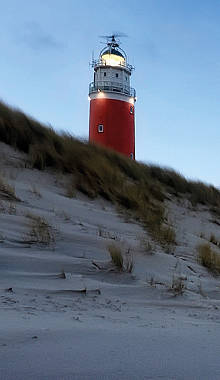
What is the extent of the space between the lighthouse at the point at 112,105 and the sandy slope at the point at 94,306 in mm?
18048

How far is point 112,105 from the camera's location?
875 inches

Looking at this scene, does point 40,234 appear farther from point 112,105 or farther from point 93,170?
point 112,105

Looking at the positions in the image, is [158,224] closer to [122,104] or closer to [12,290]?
[12,290]

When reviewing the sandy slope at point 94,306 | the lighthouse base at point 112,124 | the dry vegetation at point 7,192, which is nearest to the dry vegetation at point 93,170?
the sandy slope at point 94,306

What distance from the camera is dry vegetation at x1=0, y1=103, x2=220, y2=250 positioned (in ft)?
18.0

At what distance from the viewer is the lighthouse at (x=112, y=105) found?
22188mm

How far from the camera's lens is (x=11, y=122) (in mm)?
6957

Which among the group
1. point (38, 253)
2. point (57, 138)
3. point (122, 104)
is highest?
point (122, 104)

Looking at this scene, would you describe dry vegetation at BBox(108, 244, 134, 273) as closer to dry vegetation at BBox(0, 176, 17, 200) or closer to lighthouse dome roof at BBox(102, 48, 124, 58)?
dry vegetation at BBox(0, 176, 17, 200)

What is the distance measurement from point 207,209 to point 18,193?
5503 mm

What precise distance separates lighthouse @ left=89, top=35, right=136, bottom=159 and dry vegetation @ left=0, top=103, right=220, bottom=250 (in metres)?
13.5

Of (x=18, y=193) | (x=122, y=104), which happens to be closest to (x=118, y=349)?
(x=18, y=193)

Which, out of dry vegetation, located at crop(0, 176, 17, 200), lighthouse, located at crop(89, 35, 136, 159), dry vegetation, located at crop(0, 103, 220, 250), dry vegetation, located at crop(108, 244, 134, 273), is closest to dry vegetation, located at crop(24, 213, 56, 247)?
dry vegetation, located at crop(108, 244, 134, 273)

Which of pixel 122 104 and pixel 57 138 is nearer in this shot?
pixel 57 138
